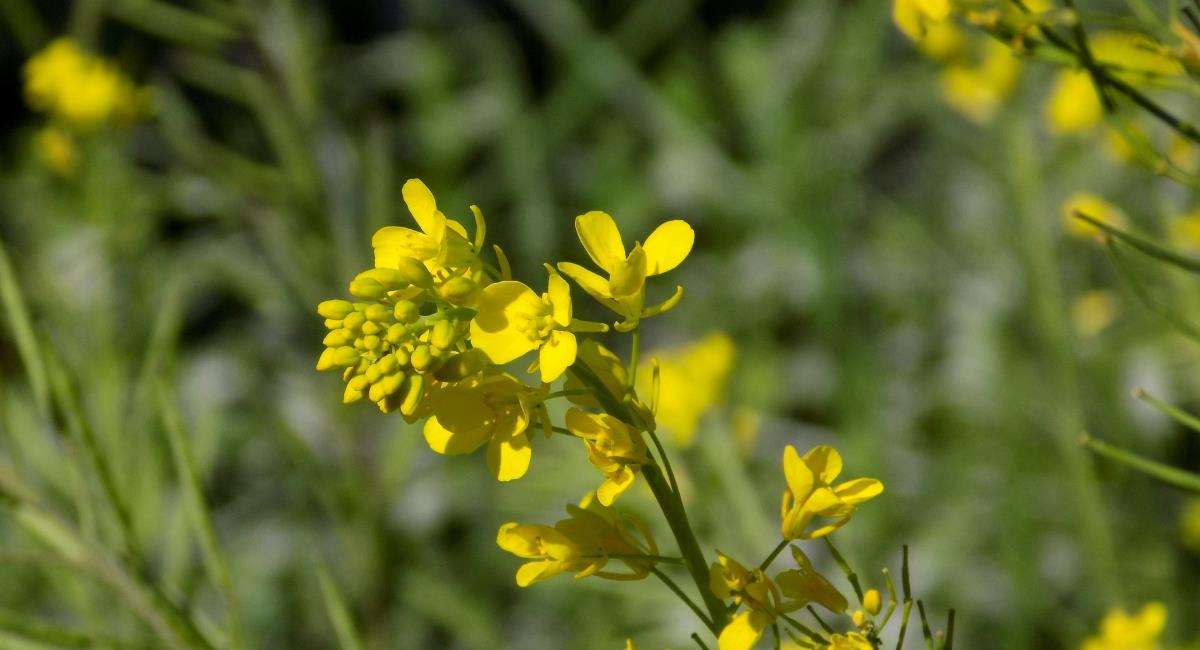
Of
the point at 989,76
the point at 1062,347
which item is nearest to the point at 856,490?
the point at 1062,347

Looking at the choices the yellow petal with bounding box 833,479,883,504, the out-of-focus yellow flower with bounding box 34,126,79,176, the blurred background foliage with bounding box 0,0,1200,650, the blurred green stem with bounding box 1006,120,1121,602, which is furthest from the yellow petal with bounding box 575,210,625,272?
the out-of-focus yellow flower with bounding box 34,126,79,176

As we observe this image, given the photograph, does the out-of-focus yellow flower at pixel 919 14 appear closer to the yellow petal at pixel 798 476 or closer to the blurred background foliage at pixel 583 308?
the yellow petal at pixel 798 476

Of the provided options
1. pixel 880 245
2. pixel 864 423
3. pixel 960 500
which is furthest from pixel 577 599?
pixel 880 245

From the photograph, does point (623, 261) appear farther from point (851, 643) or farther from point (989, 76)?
point (989, 76)

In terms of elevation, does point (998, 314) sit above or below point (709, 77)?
below

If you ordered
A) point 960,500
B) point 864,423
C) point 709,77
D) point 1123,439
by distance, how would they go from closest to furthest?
point 1123,439 < point 864,423 < point 960,500 < point 709,77

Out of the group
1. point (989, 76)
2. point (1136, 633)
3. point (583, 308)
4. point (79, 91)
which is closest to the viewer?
point (1136, 633)

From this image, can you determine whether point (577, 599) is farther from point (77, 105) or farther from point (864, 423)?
point (77, 105)
